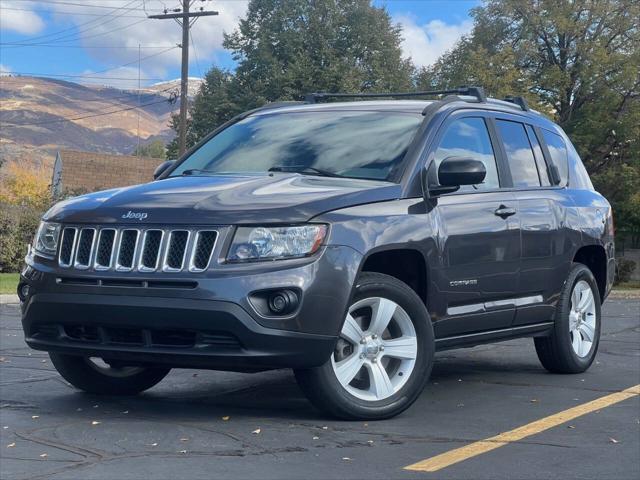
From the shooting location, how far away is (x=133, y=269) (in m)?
5.70

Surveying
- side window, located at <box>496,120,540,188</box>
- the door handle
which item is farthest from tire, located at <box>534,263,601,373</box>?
the door handle

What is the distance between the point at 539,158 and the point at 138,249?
3.54 meters

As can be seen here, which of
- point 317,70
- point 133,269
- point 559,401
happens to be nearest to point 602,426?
point 559,401

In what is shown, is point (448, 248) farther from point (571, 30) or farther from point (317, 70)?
point (317, 70)

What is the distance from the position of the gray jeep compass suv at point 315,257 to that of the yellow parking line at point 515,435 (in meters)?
0.66

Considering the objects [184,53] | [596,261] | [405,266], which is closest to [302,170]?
[405,266]

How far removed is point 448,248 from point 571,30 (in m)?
35.1

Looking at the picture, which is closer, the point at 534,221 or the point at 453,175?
the point at 453,175

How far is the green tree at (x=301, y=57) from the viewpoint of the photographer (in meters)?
51.8

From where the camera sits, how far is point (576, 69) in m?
39.8

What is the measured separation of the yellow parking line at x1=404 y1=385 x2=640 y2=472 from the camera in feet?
16.4

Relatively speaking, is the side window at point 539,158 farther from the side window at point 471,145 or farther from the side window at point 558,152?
the side window at point 471,145

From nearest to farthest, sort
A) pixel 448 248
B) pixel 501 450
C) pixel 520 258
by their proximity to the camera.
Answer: pixel 501 450, pixel 448 248, pixel 520 258

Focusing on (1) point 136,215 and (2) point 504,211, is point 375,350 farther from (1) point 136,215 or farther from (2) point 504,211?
(2) point 504,211
